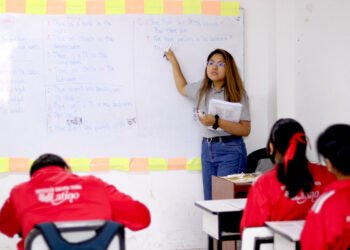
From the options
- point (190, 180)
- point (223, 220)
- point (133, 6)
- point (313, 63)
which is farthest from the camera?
point (190, 180)

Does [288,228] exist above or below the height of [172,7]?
below

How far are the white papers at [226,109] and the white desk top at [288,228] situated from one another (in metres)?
1.67

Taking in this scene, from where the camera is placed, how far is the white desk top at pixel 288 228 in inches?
83.9

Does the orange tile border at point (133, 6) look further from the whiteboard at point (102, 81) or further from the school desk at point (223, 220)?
the school desk at point (223, 220)

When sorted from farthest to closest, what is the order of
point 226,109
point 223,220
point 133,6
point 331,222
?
point 133,6
point 226,109
point 223,220
point 331,222

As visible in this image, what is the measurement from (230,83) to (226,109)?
0.84 ft

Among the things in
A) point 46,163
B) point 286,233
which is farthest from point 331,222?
point 46,163

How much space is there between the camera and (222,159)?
4.11 m

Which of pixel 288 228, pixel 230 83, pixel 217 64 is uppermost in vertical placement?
pixel 217 64

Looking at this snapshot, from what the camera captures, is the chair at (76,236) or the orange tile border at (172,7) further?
the orange tile border at (172,7)

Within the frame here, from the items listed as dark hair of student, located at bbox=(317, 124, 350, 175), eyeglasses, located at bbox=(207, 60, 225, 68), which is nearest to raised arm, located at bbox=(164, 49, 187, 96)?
eyeglasses, located at bbox=(207, 60, 225, 68)

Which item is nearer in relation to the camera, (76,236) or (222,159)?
(76,236)

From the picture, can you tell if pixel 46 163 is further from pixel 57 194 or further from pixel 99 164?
pixel 99 164

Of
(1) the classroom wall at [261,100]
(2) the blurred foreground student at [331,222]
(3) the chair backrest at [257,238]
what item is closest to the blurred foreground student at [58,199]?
(3) the chair backrest at [257,238]
